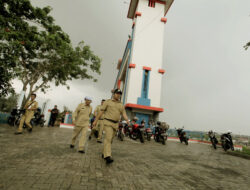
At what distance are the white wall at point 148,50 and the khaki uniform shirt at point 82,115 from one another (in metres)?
9.72

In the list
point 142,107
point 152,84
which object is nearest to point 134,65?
point 152,84

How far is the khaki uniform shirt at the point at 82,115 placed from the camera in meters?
4.75

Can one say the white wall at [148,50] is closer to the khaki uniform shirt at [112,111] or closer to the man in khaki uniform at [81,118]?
the man in khaki uniform at [81,118]

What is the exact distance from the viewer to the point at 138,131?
9.29 meters

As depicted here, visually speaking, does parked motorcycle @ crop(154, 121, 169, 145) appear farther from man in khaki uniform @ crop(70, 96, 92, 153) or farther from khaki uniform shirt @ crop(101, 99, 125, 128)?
khaki uniform shirt @ crop(101, 99, 125, 128)

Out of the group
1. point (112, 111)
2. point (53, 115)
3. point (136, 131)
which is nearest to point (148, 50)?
point (136, 131)

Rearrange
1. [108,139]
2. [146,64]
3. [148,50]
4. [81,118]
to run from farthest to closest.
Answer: [148,50] → [146,64] → [81,118] → [108,139]

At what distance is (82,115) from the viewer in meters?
4.83

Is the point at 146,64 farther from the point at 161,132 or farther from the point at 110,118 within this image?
the point at 110,118

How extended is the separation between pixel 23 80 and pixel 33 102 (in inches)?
490

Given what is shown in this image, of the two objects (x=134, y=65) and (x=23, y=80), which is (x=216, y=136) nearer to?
(x=134, y=65)

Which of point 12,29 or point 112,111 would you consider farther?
point 12,29

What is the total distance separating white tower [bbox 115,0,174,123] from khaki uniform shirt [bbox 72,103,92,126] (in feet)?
30.0

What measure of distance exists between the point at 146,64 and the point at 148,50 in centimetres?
189
